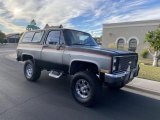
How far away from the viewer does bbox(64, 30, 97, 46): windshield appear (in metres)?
5.78

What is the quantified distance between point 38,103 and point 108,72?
2.12 meters

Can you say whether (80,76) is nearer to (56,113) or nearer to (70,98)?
(70,98)

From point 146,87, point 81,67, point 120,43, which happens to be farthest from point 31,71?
point 120,43

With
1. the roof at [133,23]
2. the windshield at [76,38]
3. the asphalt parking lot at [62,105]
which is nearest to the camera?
the asphalt parking lot at [62,105]

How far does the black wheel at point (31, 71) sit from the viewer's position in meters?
7.09

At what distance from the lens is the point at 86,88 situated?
5117 mm

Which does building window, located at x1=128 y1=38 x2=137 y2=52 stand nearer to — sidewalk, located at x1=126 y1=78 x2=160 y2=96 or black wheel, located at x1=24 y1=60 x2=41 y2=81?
sidewalk, located at x1=126 y1=78 x2=160 y2=96

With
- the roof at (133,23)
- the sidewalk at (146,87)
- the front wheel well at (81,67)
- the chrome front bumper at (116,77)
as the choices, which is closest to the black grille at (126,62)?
the chrome front bumper at (116,77)

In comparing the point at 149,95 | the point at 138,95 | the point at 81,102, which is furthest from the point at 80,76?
the point at 149,95

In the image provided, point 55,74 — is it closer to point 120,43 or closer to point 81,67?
point 81,67

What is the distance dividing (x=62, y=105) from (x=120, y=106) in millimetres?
1660

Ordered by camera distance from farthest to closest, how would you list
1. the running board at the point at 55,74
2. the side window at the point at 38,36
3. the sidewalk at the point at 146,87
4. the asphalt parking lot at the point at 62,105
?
the side window at the point at 38,36 → the sidewalk at the point at 146,87 → the running board at the point at 55,74 → the asphalt parking lot at the point at 62,105

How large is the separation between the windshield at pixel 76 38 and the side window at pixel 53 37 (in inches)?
14.4

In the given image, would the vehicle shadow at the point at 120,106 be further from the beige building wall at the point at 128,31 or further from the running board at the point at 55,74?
the beige building wall at the point at 128,31
